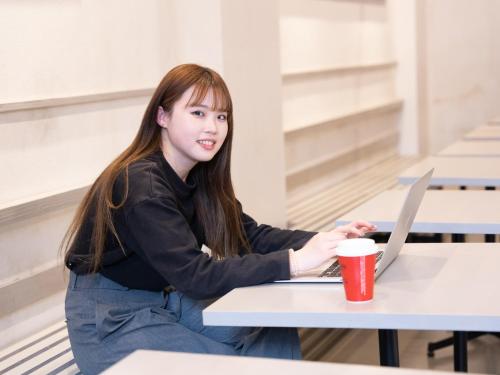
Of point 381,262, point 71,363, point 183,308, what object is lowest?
point 71,363

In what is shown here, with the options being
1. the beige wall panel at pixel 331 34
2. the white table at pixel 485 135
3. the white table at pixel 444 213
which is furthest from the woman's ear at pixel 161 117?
the white table at pixel 485 135

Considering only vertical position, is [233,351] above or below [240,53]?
below

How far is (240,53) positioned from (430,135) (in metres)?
4.68

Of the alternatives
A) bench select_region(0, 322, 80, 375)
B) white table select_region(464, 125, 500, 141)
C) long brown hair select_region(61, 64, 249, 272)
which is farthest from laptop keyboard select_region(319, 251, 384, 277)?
white table select_region(464, 125, 500, 141)

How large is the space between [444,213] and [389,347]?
94cm

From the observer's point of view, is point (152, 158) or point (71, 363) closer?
point (152, 158)

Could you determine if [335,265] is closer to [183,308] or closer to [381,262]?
[381,262]

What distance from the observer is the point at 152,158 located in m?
2.56

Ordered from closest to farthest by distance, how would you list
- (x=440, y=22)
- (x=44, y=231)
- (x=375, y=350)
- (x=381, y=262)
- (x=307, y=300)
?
1. (x=307, y=300)
2. (x=381, y=262)
3. (x=44, y=231)
4. (x=375, y=350)
5. (x=440, y=22)

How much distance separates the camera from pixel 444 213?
3244 millimetres

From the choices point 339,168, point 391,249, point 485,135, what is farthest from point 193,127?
point 339,168

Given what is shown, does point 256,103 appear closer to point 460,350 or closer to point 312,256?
point 460,350

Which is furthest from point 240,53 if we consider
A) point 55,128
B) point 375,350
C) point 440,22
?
point 440,22

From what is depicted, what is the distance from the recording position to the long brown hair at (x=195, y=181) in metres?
2.47
